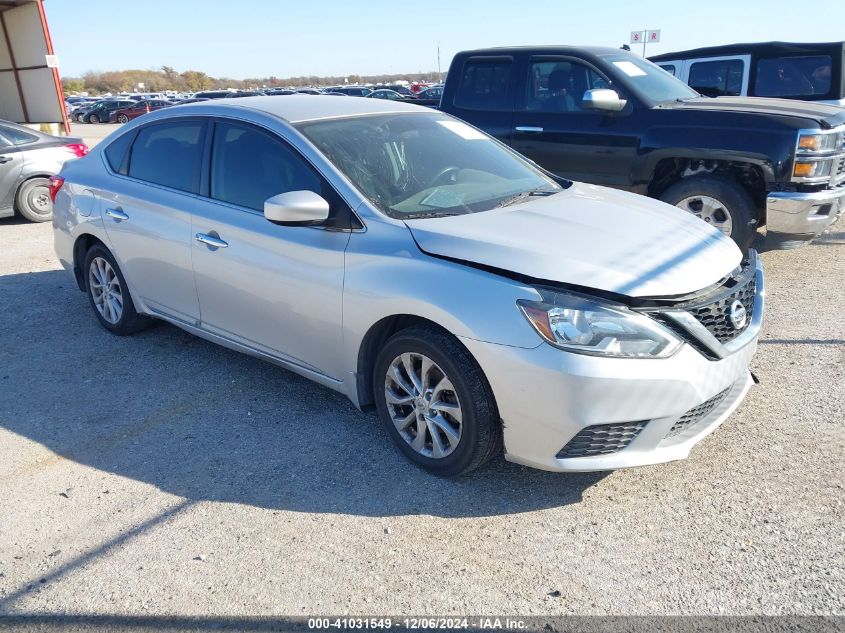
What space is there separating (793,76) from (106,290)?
9.37 m

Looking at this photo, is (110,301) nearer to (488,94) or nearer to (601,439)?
(601,439)

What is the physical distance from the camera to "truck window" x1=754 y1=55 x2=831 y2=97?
386 inches

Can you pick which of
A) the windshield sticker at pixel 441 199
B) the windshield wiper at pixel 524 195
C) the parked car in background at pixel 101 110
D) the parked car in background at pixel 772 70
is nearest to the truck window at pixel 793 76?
the parked car in background at pixel 772 70

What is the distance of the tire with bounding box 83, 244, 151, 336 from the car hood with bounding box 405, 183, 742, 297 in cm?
275

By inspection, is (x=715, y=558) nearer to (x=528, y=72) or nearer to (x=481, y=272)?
(x=481, y=272)

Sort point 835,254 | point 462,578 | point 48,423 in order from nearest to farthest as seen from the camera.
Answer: point 462,578
point 48,423
point 835,254

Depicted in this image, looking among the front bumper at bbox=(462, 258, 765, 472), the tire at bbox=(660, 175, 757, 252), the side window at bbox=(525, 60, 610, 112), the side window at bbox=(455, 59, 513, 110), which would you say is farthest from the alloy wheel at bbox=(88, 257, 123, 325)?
the tire at bbox=(660, 175, 757, 252)

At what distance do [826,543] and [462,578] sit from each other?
1484 mm

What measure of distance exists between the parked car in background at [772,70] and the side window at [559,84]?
449 cm

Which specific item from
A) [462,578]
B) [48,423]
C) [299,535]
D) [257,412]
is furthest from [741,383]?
[48,423]

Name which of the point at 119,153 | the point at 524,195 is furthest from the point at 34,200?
the point at 524,195

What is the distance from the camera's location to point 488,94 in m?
7.72

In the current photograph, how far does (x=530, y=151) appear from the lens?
7375mm

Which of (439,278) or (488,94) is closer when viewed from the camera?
(439,278)
